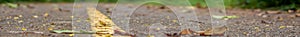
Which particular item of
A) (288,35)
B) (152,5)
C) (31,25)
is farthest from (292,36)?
(152,5)

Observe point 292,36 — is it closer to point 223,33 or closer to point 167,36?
point 223,33

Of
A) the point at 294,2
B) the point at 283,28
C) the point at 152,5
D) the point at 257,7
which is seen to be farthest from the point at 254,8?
the point at 283,28

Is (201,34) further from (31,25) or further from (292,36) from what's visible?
(31,25)

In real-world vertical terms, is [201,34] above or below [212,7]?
above

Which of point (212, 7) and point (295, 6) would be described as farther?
point (212, 7)

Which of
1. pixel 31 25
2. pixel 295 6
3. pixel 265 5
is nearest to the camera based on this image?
pixel 31 25

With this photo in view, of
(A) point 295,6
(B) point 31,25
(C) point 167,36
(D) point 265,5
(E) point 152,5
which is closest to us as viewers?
(C) point 167,36

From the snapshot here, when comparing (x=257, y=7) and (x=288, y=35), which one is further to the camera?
(x=257, y=7)

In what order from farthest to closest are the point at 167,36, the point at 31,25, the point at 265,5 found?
the point at 265,5 → the point at 31,25 → the point at 167,36

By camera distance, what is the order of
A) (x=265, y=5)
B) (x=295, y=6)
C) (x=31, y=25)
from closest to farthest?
1. (x=31, y=25)
2. (x=295, y=6)
3. (x=265, y=5)
